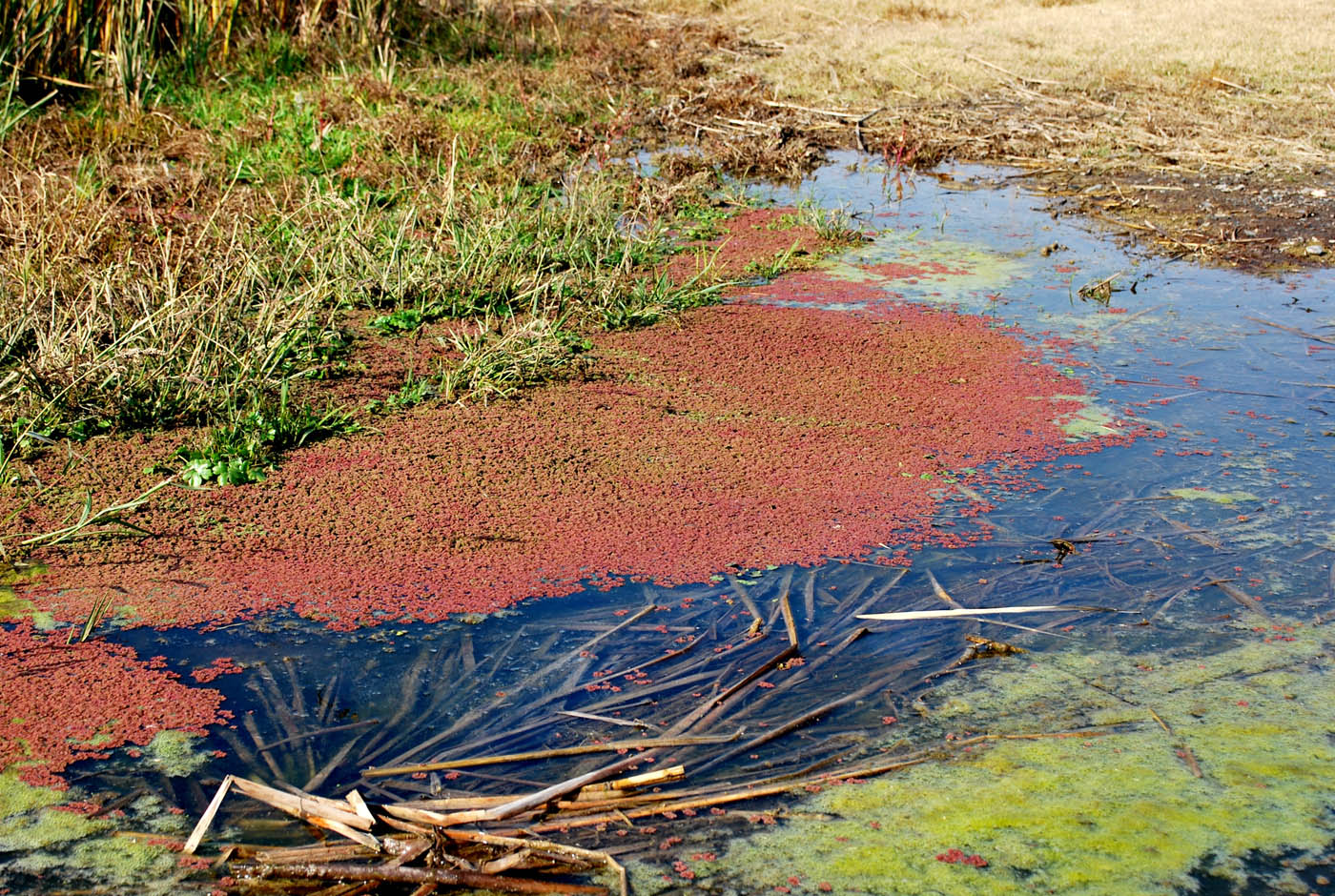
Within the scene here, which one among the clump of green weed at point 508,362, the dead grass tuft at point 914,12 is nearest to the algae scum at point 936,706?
the clump of green weed at point 508,362

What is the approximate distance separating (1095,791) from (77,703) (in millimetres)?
2097

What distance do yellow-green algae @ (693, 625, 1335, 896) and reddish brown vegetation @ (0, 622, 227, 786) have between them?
1.21m

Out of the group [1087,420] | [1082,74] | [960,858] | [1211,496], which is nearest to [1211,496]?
[1211,496]

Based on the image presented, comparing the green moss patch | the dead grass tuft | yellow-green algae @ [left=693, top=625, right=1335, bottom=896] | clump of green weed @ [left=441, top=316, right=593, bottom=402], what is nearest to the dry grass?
the dead grass tuft

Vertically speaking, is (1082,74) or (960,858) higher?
(1082,74)

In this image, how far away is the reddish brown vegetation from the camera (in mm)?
2395

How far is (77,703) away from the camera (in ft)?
8.34

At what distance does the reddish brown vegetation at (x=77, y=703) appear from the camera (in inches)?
94.3

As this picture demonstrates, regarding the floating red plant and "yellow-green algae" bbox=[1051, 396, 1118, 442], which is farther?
"yellow-green algae" bbox=[1051, 396, 1118, 442]

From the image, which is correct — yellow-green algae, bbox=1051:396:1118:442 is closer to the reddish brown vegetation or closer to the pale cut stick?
the pale cut stick

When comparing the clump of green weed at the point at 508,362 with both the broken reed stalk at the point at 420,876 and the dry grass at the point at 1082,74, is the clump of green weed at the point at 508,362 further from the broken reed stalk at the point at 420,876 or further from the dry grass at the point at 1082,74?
the dry grass at the point at 1082,74

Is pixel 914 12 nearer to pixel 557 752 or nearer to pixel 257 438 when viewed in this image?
pixel 257 438

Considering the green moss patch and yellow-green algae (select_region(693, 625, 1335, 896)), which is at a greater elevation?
the green moss patch

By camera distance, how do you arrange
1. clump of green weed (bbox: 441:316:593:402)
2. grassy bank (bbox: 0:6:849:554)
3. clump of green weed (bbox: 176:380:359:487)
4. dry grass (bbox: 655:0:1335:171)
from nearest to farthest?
clump of green weed (bbox: 176:380:359:487)
grassy bank (bbox: 0:6:849:554)
clump of green weed (bbox: 441:316:593:402)
dry grass (bbox: 655:0:1335:171)
